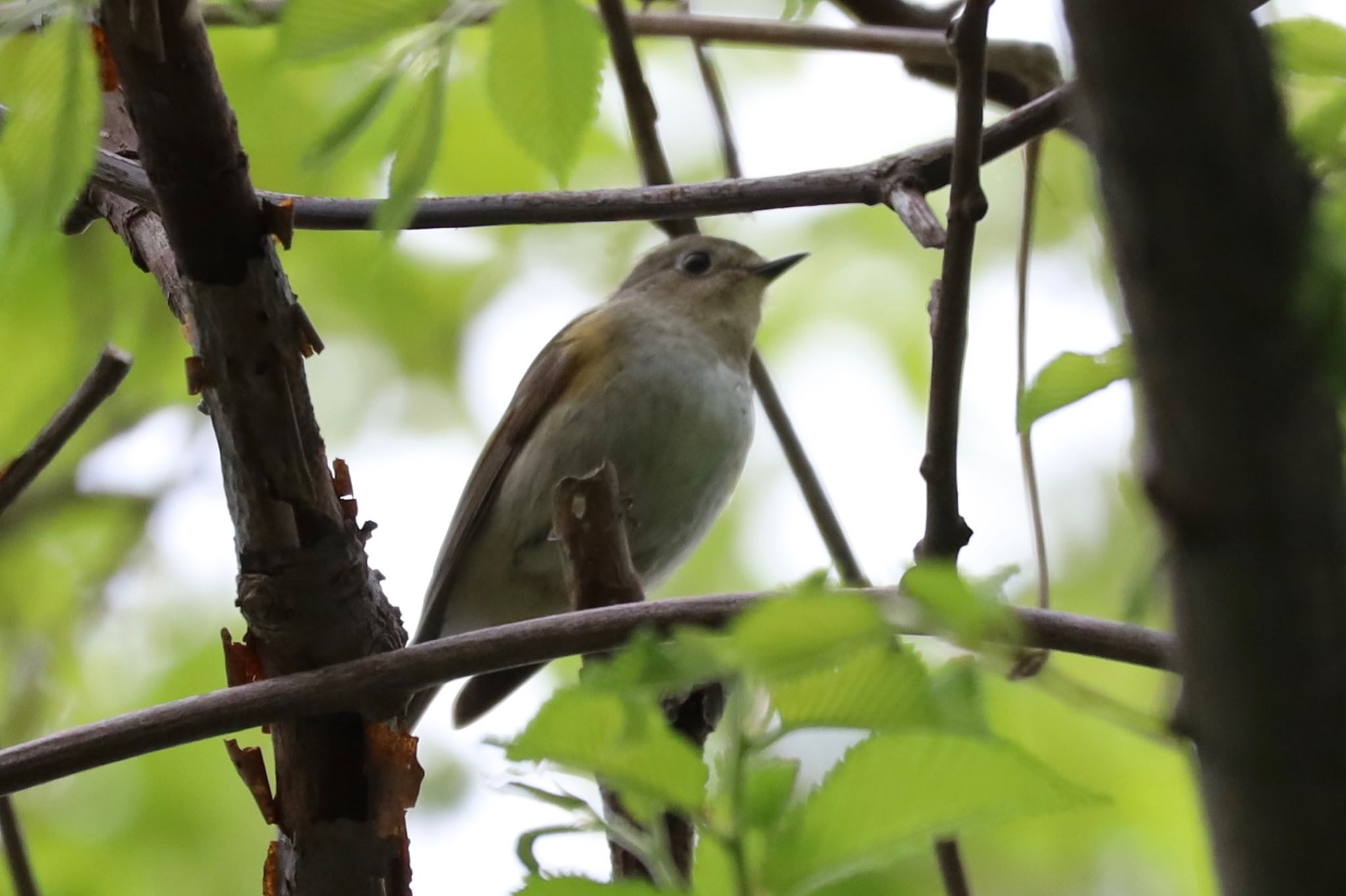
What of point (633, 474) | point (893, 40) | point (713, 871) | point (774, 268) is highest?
point (774, 268)

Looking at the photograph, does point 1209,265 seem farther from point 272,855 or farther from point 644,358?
point 644,358

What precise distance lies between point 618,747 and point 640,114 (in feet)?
7.46

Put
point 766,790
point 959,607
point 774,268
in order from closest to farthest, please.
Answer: point 959,607, point 766,790, point 774,268

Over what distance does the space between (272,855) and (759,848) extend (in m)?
1.27

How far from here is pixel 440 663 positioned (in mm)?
1689

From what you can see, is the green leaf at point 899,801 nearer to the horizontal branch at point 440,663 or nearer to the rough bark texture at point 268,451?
the horizontal branch at point 440,663

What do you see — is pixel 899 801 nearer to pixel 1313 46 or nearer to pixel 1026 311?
pixel 1313 46

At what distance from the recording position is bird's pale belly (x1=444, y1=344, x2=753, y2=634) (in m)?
4.00

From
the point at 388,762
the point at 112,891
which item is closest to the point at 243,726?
the point at 388,762

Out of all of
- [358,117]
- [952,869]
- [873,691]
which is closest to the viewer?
[873,691]

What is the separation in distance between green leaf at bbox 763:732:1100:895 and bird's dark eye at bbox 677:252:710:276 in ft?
13.8

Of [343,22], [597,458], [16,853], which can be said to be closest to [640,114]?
[597,458]

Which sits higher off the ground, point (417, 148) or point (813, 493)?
point (813, 493)

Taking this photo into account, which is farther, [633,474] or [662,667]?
[633,474]
